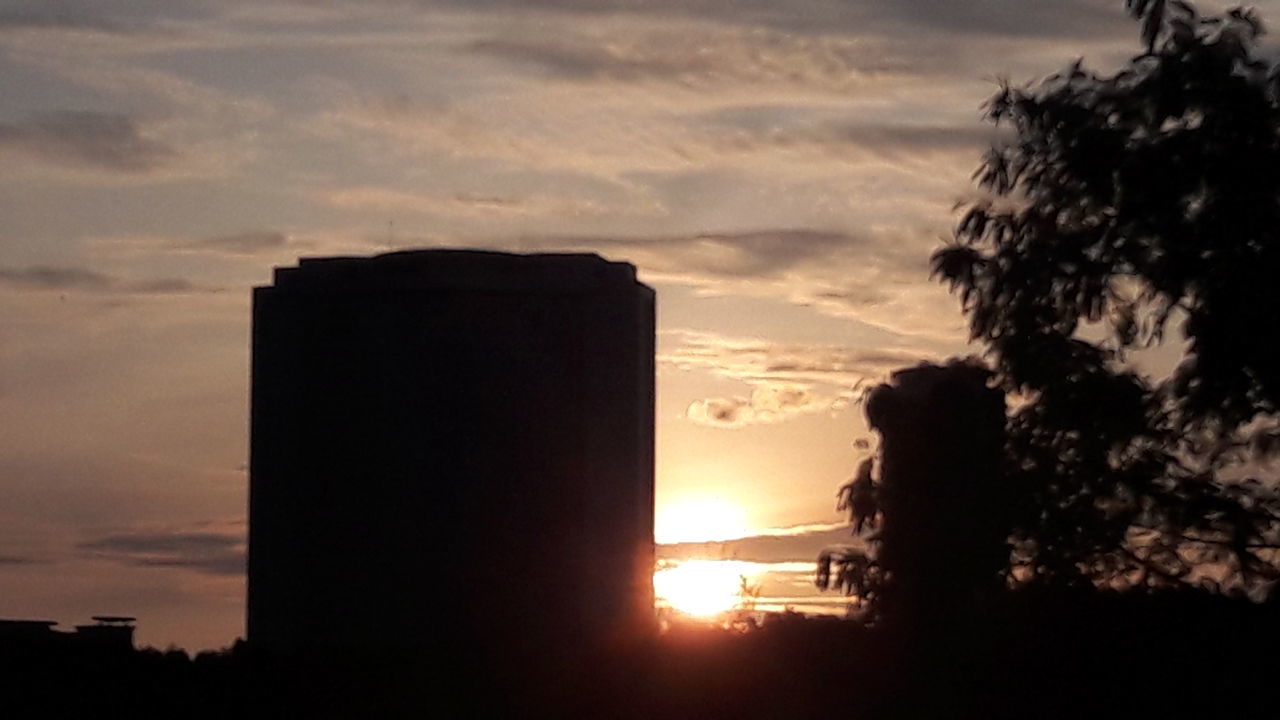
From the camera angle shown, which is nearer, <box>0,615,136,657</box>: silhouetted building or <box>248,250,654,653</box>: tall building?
<box>0,615,136,657</box>: silhouetted building

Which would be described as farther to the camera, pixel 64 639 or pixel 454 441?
pixel 454 441

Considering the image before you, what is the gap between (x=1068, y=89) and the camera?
2800 cm

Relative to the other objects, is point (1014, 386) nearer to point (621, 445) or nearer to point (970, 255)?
point (970, 255)

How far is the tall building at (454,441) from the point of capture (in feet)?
94.6

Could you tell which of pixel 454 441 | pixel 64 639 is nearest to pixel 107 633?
pixel 64 639

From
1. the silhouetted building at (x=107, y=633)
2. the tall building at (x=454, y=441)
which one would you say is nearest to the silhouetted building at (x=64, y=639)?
the silhouetted building at (x=107, y=633)

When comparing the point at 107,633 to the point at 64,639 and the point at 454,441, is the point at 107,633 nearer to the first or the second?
Answer: the point at 64,639

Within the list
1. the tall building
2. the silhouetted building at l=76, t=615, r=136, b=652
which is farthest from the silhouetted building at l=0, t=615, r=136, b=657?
the tall building

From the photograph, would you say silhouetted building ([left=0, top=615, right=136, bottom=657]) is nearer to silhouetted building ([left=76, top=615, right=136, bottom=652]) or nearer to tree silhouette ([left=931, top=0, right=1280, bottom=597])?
silhouetted building ([left=76, top=615, right=136, bottom=652])

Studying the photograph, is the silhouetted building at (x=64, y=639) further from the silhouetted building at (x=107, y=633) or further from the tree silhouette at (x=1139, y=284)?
the tree silhouette at (x=1139, y=284)

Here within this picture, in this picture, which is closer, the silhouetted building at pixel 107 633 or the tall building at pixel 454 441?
the silhouetted building at pixel 107 633

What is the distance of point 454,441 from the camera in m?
29.2

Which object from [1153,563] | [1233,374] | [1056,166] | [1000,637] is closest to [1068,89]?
[1056,166]

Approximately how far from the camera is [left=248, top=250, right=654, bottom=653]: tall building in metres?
28.8
